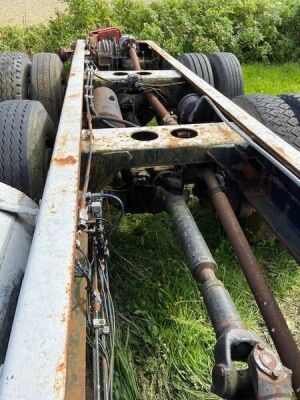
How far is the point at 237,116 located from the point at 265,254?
124 cm

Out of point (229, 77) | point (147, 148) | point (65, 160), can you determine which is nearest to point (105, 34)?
point (229, 77)

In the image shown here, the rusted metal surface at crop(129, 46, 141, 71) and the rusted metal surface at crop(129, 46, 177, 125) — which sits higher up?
the rusted metal surface at crop(129, 46, 141, 71)

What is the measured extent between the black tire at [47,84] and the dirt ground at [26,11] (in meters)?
6.34

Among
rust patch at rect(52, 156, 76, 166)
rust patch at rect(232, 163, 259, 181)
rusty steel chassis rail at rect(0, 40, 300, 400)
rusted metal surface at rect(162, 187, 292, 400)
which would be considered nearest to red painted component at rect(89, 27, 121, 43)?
rusty steel chassis rail at rect(0, 40, 300, 400)

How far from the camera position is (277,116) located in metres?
2.95

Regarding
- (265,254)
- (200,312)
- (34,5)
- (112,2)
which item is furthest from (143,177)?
(34,5)

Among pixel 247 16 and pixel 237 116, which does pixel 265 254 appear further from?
pixel 247 16

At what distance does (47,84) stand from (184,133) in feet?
8.36

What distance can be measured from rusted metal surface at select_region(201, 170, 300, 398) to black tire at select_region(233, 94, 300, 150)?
2.56 ft

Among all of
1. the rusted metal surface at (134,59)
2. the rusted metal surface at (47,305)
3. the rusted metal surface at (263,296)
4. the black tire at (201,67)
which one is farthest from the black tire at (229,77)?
the rusted metal surface at (47,305)

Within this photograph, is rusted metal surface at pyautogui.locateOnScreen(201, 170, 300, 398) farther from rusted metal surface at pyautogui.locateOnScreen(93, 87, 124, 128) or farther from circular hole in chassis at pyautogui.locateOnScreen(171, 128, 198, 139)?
rusted metal surface at pyautogui.locateOnScreen(93, 87, 124, 128)

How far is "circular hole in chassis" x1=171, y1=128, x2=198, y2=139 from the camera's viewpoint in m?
2.42

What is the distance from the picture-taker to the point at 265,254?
3264mm

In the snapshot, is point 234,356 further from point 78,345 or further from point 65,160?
point 65,160
